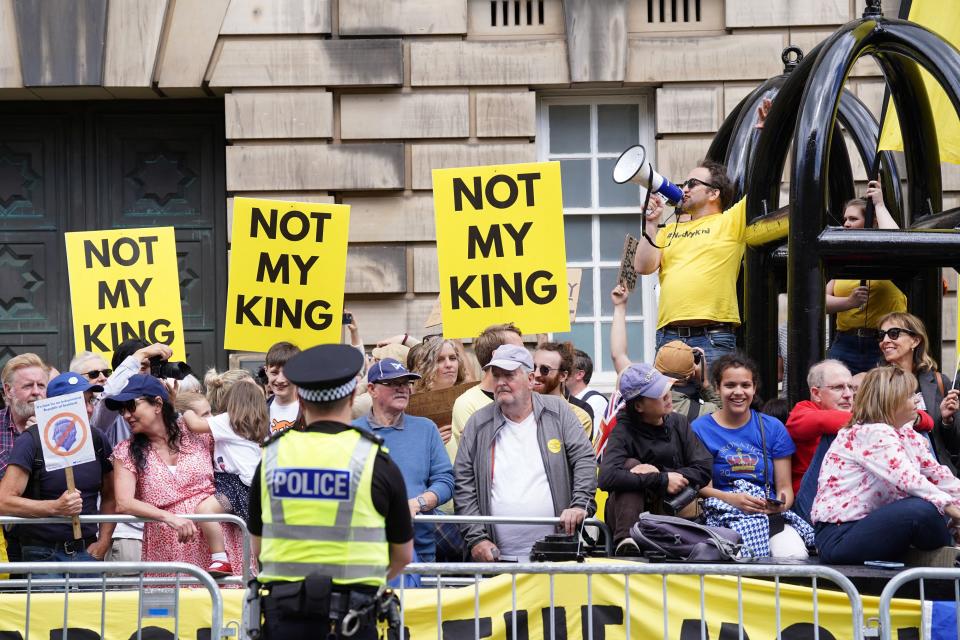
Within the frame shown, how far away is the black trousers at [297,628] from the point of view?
498 centimetres

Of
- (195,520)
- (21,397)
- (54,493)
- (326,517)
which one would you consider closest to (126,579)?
(195,520)

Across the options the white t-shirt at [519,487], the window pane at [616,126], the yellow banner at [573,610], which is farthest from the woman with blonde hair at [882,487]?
the window pane at [616,126]

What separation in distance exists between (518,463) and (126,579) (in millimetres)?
1982

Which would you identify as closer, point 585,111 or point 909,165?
point 909,165

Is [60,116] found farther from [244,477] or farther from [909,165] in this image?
[909,165]

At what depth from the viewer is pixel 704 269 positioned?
8.84 metres

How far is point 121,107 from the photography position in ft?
44.0

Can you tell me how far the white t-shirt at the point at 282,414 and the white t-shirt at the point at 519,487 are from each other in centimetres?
153

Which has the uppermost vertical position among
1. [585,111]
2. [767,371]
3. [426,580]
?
[585,111]

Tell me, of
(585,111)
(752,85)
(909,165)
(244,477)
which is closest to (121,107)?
(585,111)

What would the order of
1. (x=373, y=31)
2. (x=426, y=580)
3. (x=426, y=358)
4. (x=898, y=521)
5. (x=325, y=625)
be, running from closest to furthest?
(x=325, y=625) < (x=898, y=521) < (x=426, y=580) < (x=426, y=358) < (x=373, y=31)

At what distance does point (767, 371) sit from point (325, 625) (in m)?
4.42

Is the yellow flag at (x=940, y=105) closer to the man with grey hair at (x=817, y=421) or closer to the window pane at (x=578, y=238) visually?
the man with grey hair at (x=817, y=421)

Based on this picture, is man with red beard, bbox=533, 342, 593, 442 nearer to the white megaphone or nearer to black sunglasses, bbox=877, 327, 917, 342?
the white megaphone
